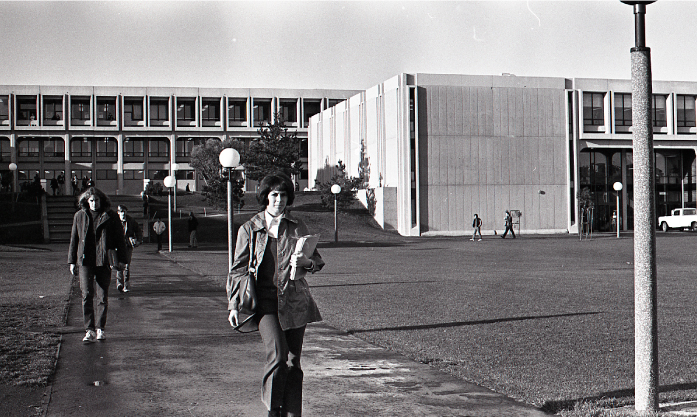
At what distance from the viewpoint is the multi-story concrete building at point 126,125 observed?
7431 centimetres

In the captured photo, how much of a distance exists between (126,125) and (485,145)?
39495 mm

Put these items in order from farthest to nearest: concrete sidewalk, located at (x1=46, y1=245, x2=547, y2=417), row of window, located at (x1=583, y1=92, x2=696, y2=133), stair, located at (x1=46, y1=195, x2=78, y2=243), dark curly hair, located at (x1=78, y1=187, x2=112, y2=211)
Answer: row of window, located at (x1=583, y1=92, x2=696, y2=133) < stair, located at (x1=46, y1=195, x2=78, y2=243) < dark curly hair, located at (x1=78, y1=187, x2=112, y2=211) < concrete sidewalk, located at (x1=46, y1=245, x2=547, y2=417)

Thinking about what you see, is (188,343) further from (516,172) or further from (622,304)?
(516,172)

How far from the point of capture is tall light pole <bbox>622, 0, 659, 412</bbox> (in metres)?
5.51

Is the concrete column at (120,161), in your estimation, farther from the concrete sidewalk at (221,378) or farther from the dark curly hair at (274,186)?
the dark curly hair at (274,186)

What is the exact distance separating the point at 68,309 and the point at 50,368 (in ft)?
16.1

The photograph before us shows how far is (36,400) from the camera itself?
6.09 metres

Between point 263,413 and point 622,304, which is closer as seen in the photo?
point 263,413

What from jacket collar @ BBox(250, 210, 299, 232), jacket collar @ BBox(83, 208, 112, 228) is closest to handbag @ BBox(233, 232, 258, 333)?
jacket collar @ BBox(250, 210, 299, 232)

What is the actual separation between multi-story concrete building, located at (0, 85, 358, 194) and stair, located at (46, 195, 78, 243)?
24.3 metres

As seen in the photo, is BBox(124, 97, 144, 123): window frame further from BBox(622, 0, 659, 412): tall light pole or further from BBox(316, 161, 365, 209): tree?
BBox(622, 0, 659, 412): tall light pole

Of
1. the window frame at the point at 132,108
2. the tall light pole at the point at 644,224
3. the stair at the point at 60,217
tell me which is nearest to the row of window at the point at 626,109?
the stair at the point at 60,217

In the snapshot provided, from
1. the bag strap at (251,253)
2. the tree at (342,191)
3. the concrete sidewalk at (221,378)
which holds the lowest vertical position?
the concrete sidewalk at (221,378)

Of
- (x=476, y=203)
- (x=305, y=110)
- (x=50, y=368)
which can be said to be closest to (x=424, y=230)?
(x=476, y=203)
